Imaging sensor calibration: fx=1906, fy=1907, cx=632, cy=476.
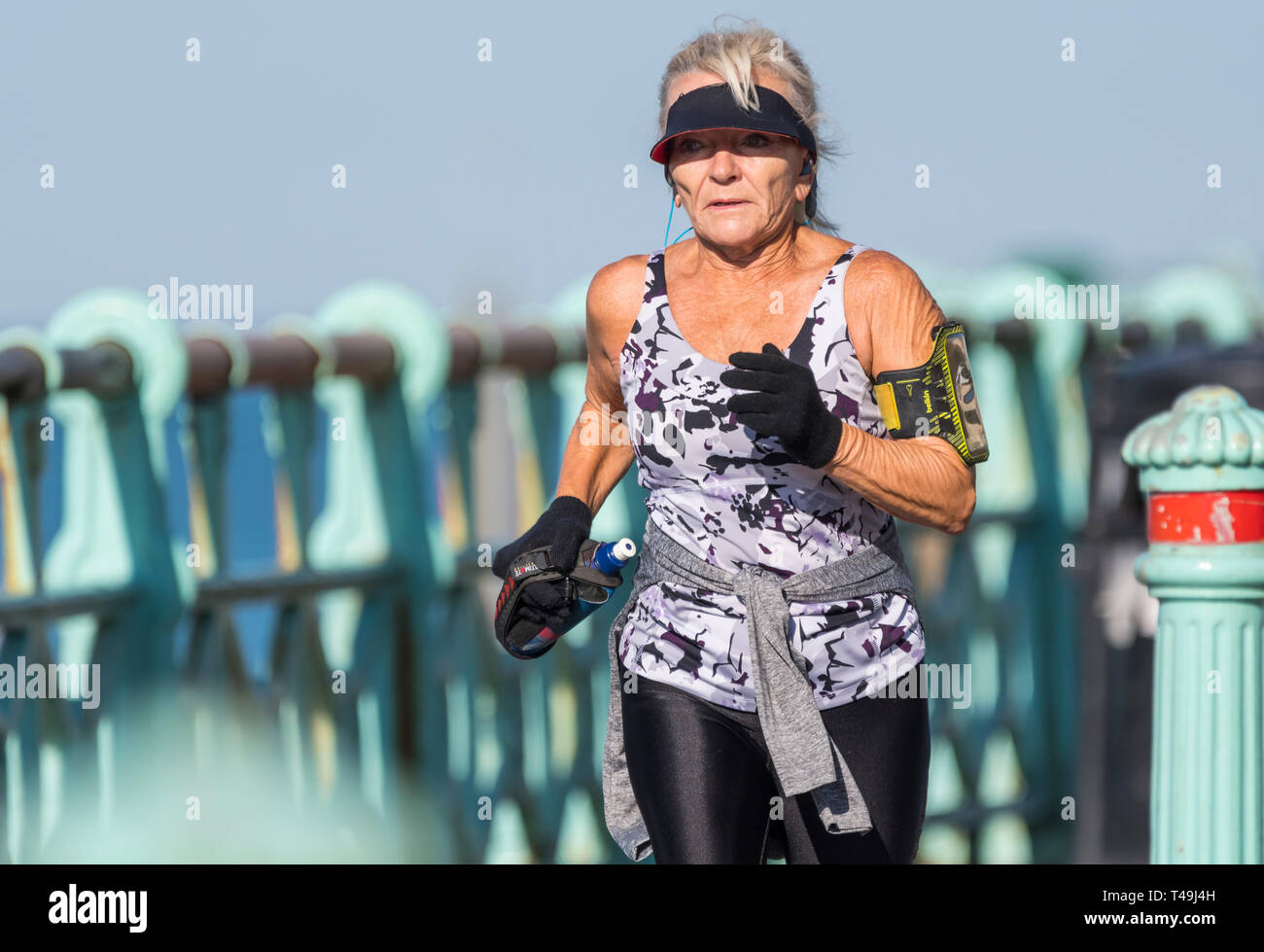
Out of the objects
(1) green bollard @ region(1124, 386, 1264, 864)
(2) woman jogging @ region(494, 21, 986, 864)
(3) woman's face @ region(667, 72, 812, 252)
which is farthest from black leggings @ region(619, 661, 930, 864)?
(1) green bollard @ region(1124, 386, 1264, 864)

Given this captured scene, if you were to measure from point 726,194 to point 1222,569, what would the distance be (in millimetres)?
1491

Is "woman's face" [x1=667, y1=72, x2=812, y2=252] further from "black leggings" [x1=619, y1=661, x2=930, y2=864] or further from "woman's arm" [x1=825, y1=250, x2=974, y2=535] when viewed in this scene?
"black leggings" [x1=619, y1=661, x2=930, y2=864]

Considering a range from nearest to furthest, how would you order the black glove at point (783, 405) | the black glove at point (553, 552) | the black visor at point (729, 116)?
the black glove at point (783, 405) < the black visor at point (729, 116) < the black glove at point (553, 552)

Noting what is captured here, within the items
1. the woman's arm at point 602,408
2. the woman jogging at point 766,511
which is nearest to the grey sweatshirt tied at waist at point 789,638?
the woman jogging at point 766,511

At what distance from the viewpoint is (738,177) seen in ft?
9.61

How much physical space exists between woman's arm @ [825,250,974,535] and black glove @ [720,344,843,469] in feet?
0.17

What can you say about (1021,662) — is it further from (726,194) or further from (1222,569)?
(726,194)

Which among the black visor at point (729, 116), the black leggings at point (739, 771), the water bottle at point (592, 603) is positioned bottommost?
the black leggings at point (739, 771)

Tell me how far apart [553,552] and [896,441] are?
0.61 meters

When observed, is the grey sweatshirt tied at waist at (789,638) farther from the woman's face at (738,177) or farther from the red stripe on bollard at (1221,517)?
the red stripe on bollard at (1221,517)

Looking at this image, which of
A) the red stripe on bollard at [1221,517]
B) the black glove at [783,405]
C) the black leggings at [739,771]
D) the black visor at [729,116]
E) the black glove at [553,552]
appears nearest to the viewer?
the black glove at [783,405]

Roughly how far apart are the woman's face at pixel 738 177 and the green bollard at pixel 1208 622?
52.6 inches

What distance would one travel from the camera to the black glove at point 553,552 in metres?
3.07
